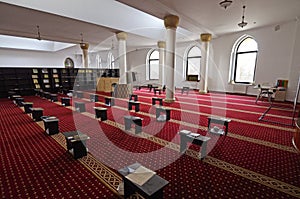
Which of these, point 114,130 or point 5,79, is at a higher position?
point 5,79

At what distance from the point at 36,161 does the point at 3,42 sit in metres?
13.6

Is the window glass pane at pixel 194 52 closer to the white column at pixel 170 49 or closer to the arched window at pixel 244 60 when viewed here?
the arched window at pixel 244 60

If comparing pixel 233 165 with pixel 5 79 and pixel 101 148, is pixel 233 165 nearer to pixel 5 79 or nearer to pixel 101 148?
pixel 101 148

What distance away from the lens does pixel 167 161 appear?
231 cm

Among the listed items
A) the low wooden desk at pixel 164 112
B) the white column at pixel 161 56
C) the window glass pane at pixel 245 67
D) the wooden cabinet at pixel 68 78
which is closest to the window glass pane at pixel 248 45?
the window glass pane at pixel 245 67

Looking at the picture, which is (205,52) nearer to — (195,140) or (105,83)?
(105,83)

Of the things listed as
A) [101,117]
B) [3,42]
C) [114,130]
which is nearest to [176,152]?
[114,130]

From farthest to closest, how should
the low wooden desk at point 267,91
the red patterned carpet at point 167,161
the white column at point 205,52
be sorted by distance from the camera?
the white column at point 205,52, the low wooden desk at point 267,91, the red patterned carpet at point 167,161

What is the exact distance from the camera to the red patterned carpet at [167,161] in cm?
176

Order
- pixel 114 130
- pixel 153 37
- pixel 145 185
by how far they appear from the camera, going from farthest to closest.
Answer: pixel 153 37, pixel 114 130, pixel 145 185

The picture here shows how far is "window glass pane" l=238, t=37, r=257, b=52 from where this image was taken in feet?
28.2

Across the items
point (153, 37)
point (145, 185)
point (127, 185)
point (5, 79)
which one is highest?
point (153, 37)

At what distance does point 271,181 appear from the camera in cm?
188

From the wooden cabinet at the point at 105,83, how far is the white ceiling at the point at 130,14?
9.67 feet
